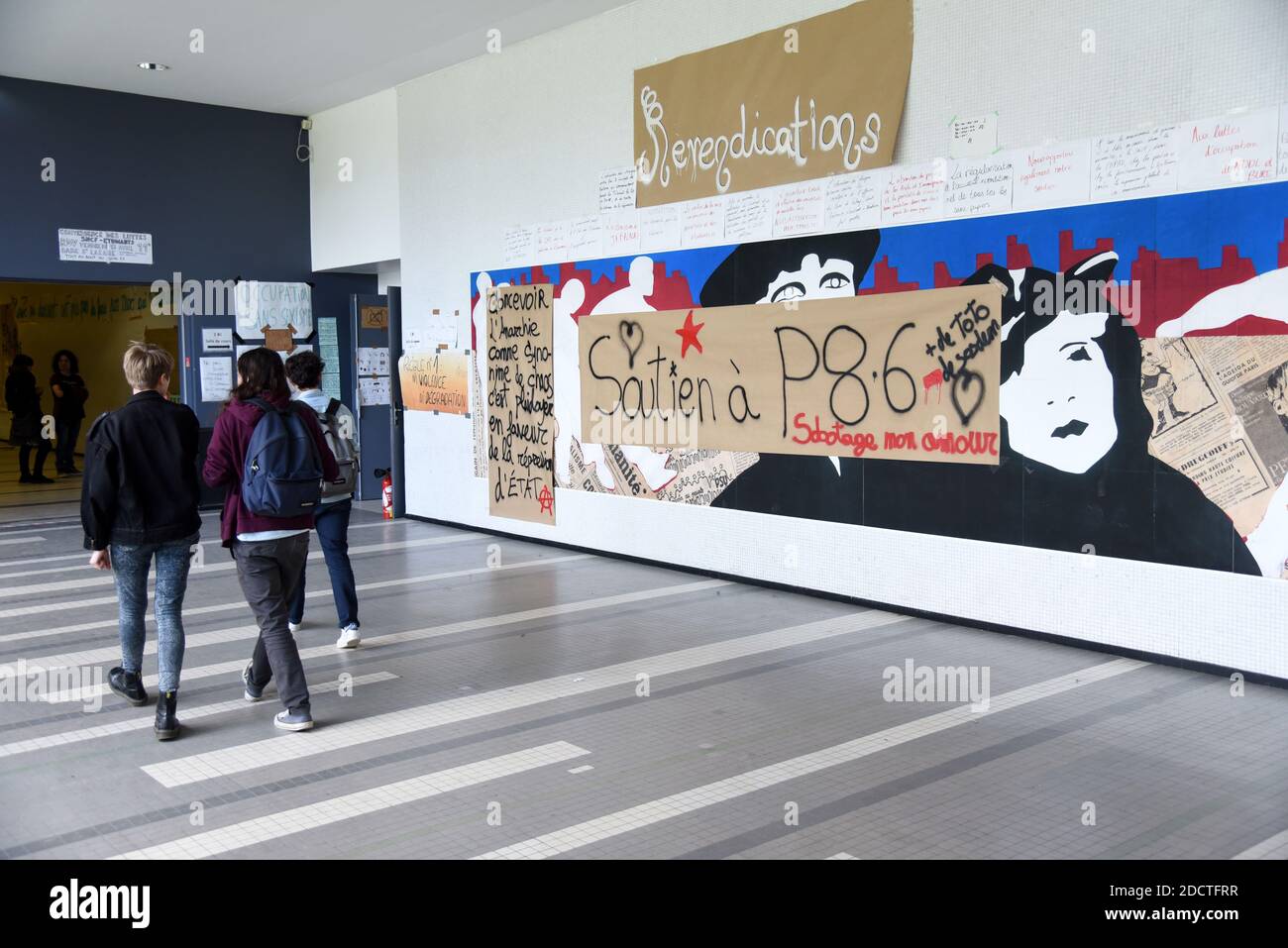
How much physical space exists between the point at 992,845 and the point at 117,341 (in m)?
16.2

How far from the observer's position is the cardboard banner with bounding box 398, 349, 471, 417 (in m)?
10.1

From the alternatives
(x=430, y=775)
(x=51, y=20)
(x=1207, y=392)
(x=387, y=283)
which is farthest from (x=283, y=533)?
(x=387, y=283)

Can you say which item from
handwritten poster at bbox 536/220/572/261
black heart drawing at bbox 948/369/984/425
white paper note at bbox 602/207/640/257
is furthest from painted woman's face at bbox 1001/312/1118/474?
handwritten poster at bbox 536/220/572/261

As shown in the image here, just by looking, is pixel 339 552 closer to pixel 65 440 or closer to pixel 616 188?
pixel 616 188

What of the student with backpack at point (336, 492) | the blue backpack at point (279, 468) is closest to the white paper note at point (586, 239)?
the student with backpack at point (336, 492)

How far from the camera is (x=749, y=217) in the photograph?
7.34 metres

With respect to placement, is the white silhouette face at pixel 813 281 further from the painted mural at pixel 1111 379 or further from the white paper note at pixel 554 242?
the white paper note at pixel 554 242

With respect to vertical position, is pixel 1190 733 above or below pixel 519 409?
below

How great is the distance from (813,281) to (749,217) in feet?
2.36

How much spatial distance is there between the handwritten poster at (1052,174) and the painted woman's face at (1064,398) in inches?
23.2

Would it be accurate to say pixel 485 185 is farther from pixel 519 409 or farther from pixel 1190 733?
pixel 1190 733

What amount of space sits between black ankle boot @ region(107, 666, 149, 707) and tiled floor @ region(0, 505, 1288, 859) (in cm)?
7

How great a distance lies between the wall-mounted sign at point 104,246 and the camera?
1094cm

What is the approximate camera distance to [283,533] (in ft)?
14.8
